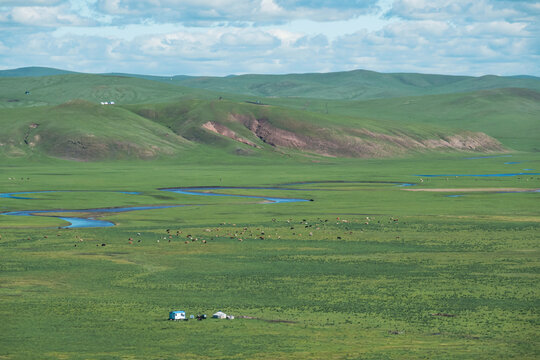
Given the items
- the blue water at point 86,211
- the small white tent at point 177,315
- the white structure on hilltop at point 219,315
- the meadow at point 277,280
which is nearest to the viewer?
the meadow at point 277,280

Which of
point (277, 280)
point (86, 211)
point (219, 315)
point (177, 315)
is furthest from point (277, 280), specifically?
point (86, 211)

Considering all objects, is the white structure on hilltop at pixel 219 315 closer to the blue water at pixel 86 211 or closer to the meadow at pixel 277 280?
the meadow at pixel 277 280

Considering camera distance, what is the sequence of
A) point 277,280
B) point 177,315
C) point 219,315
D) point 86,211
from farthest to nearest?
1. point 86,211
2. point 277,280
3. point 219,315
4. point 177,315

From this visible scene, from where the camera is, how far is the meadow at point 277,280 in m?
39.0

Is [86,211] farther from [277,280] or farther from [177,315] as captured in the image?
[177,315]

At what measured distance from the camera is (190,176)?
158500 millimetres

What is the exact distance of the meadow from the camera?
128 feet

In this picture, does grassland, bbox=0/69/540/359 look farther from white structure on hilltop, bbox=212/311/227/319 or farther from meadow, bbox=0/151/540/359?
white structure on hilltop, bbox=212/311/227/319

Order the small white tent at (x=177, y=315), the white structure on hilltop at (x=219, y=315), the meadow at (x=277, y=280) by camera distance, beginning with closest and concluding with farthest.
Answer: the meadow at (x=277, y=280)
the small white tent at (x=177, y=315)
the white structure on hilltop at (x=219, y=315)

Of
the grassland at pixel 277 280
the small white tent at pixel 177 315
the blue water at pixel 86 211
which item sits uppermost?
the small white tent at pixel 177 315

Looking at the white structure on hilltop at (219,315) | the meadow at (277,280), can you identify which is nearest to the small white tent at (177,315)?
the meadow at (277,280)

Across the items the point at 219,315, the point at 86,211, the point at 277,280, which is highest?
the point at 219,315

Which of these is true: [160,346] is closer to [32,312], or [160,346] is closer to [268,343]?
[268,343]

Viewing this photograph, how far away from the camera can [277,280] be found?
55.1m
